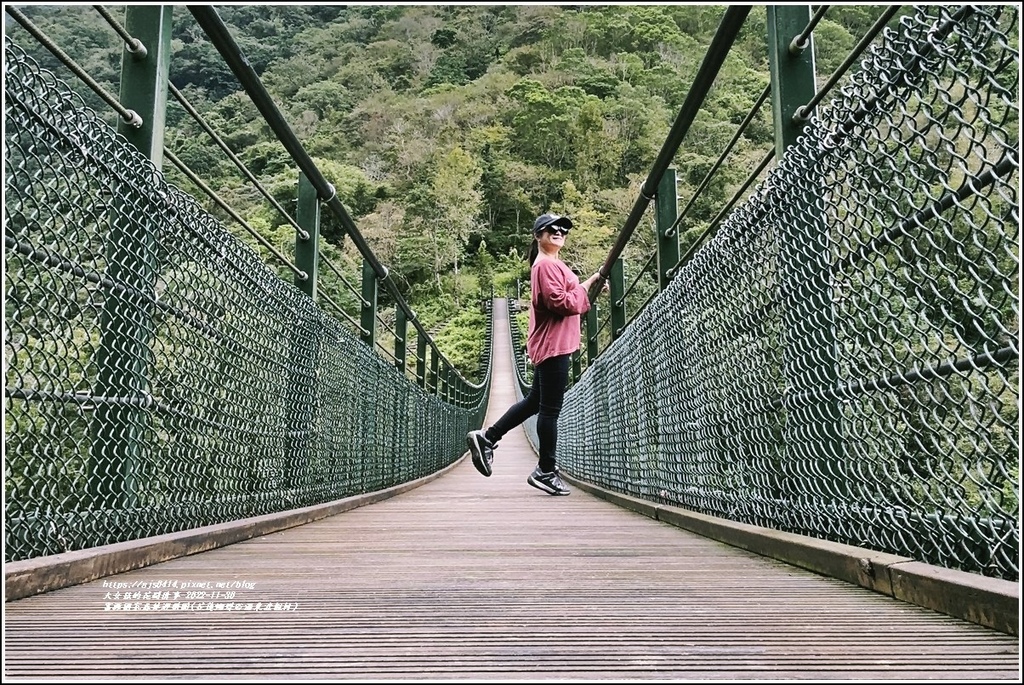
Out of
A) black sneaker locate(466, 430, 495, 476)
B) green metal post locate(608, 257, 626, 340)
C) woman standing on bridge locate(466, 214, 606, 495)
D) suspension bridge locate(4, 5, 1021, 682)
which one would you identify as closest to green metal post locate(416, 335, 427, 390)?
green metal post locate(608, 257, 626, 340)

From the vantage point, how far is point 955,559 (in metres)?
1.11

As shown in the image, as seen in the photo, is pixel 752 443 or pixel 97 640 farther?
pixel 752 443

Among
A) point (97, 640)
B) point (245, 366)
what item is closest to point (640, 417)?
point (245, 366)

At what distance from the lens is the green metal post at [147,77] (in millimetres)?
1792

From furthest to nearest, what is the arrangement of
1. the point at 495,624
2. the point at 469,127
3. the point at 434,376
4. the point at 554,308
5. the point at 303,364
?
the point at 469,127
the point at 434,376
the point at 554,308
the point at 303,364
the point at 495,624

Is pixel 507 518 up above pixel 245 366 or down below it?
below

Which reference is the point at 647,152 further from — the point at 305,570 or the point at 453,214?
the point at 305,570

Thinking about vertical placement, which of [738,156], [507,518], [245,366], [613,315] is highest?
[738,156]


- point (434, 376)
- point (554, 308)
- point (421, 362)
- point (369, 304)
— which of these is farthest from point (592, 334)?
point (554, 308)

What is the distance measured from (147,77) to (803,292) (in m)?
1.68

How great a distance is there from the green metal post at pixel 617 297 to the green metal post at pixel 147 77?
3015mm

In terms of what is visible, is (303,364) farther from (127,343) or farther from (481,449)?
(127,343)

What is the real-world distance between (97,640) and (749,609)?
95cm

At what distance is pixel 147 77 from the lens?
182 cm
